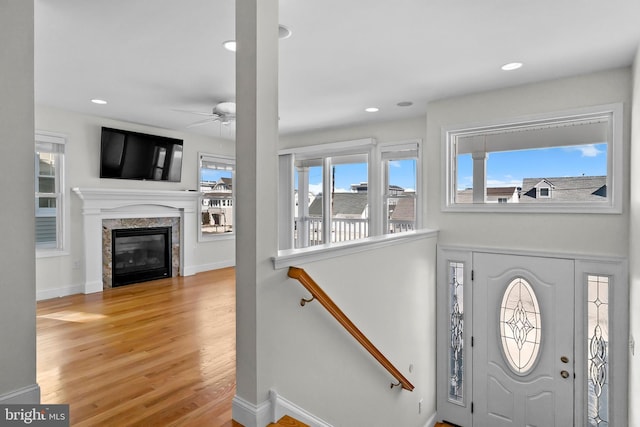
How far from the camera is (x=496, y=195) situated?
160 inches

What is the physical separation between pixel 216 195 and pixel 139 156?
5.33ft

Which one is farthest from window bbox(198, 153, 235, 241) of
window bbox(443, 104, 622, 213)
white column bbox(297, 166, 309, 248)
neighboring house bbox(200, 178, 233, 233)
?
window bbox(443, 104, 622, 213)

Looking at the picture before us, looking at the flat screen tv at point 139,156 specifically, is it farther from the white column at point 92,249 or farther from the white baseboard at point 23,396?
the white baseboard at point 23,396

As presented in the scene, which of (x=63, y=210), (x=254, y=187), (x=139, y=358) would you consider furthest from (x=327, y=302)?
(x=63, y=210)

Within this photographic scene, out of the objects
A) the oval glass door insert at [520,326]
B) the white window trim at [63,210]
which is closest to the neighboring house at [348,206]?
the oval glass door insert at [520,326]

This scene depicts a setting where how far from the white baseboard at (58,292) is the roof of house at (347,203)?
3.85 m

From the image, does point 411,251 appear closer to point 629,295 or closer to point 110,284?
point 629,295

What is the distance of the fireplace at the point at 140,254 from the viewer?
547 centimetres

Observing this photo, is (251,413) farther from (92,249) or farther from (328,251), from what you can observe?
(92,249)

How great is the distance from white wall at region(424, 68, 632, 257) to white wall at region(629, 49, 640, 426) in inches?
9.4

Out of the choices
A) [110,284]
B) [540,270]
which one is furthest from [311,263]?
[110,284]

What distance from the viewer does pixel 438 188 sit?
425cm

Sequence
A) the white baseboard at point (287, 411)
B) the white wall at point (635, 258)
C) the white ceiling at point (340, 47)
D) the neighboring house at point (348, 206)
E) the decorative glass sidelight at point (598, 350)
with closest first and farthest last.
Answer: the white baseboard at point (287, 411), the white ceiling at point (340, 47), the white wall at point (635, 258), the decorative glass sidelight at point (598, 350), the neighboring house at point (348, 206)

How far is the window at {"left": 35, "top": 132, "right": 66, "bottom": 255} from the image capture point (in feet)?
15.6
